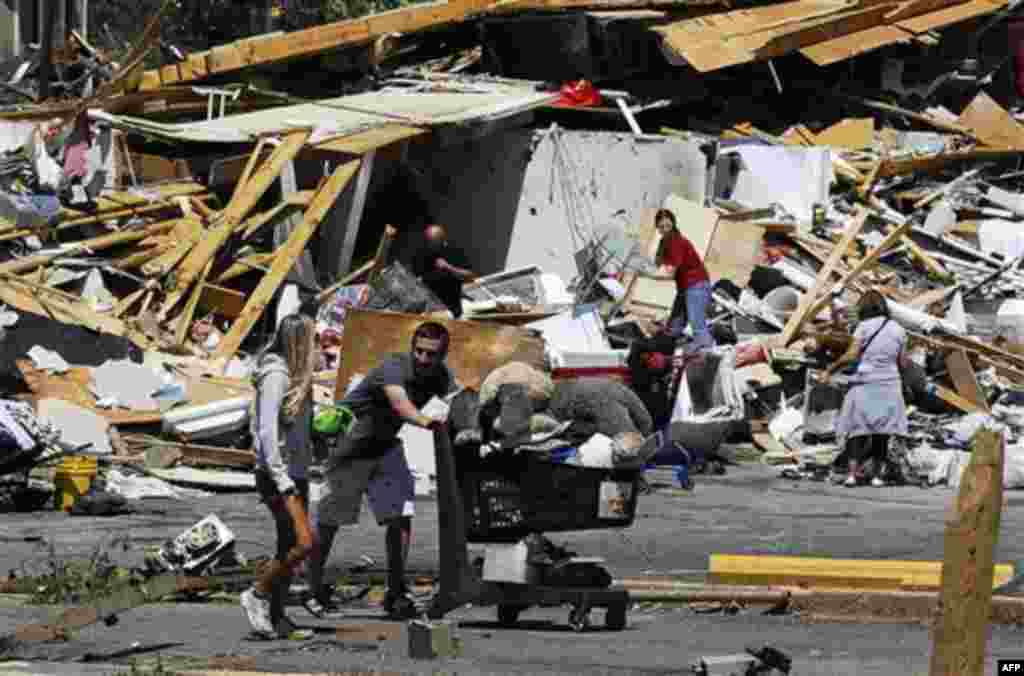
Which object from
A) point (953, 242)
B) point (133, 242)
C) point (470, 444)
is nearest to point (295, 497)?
point (470, 444)

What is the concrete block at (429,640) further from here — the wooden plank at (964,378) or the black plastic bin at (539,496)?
the wooden plank at (964,378)

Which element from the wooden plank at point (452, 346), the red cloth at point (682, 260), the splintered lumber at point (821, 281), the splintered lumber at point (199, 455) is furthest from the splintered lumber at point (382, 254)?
the splintered lumber at point (199, 455)

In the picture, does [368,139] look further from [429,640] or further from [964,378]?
[429,640]

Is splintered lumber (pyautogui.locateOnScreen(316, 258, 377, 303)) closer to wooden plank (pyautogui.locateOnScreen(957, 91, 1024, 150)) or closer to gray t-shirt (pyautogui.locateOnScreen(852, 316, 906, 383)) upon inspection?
gray t-shirt (pyautogui.locateOnScreen(852, 316, 906, 383))

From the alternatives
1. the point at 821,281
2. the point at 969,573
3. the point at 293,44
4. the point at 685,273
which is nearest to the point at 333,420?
the point at 969,573

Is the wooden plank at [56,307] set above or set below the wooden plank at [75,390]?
above

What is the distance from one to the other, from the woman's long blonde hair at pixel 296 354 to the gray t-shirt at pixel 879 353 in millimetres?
8618

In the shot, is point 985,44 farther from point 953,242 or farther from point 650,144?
point 650,144

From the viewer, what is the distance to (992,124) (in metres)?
28.1

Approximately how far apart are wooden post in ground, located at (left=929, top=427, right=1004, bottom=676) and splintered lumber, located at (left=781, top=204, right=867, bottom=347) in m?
15.2

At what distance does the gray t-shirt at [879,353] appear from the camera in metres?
20.2

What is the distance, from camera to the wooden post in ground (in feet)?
25.2

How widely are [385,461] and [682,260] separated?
366 inches

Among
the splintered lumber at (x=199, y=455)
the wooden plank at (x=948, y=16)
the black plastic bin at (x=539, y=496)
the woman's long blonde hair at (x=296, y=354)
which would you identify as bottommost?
the splintered lumber at (x=199, y=455)
